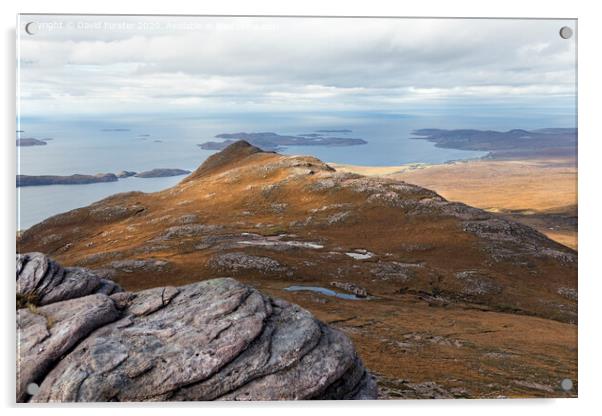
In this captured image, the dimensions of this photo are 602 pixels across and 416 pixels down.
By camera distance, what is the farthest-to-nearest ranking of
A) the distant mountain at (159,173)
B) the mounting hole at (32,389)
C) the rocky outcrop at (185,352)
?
the distant mountain at (159,173) → the mounting hole at (32,389) → the rocky outcrop at (185,352)

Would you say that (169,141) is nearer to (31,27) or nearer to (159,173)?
(159,173)

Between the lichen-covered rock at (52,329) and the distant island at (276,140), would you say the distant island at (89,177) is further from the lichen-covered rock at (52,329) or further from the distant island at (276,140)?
the lichen-covered rock at (52,329)

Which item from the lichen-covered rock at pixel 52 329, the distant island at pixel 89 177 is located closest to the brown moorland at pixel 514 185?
the distant island at pixel 89 177

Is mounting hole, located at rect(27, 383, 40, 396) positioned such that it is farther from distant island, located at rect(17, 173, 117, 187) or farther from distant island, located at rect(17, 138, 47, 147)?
distant island, located at rect(17, 138, 47, 147)

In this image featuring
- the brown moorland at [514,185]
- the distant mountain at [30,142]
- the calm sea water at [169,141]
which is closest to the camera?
the distant mountain at [30,142]

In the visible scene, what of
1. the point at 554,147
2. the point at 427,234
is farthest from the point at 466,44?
the point at 427,234

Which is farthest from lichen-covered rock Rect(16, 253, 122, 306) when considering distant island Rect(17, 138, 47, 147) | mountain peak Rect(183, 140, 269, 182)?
mountain peak Rect(183, 140, 269, 182)
